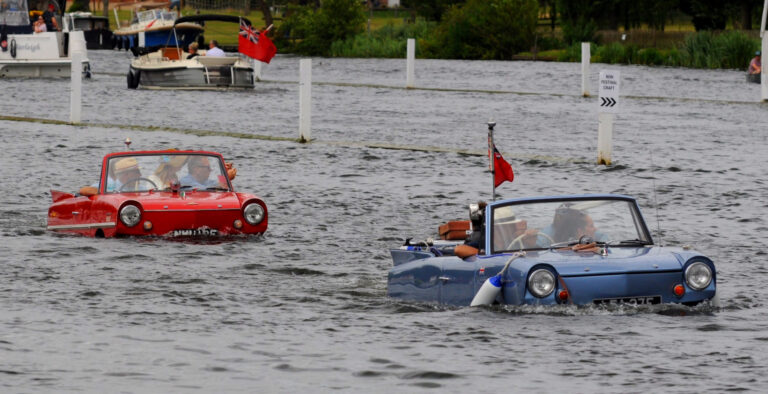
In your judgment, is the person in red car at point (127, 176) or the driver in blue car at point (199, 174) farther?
the driver in blue car at point (199, 174)

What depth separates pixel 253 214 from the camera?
19641 millimetres

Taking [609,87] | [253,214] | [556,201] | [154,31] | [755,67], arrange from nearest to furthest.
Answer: [556,201]
[253,214]
[609,87]
[755,67]
[154,31]

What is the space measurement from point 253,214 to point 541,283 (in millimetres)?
7241

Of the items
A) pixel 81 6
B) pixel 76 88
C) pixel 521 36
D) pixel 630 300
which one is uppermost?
pixel 81 6

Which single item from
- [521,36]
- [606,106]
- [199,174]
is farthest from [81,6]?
[199,174]

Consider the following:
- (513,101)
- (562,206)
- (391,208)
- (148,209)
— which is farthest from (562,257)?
(513,101)

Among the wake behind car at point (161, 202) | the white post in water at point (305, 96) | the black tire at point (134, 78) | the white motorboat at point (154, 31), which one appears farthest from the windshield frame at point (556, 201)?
the white motorboat at point (154, 31)

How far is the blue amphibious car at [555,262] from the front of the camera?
42.9 ft

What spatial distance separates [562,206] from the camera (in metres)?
14.3


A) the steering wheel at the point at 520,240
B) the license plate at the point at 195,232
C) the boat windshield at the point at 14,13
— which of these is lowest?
the license plate at the point at 195,232

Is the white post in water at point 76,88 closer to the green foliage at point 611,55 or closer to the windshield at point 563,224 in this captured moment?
the windshield at point 563,224

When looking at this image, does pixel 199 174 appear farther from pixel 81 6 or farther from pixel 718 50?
pixel 81 6

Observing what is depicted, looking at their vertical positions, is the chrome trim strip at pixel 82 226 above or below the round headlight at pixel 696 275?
below

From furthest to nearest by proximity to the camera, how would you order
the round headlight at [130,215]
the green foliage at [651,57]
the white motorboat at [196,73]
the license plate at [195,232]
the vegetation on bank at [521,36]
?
the green foliage at [651,57] < the vegetation on bank at [521,36] < the white motorboat at [196,73] < the license plate at [195,232] < the round headlight at [130,215]
